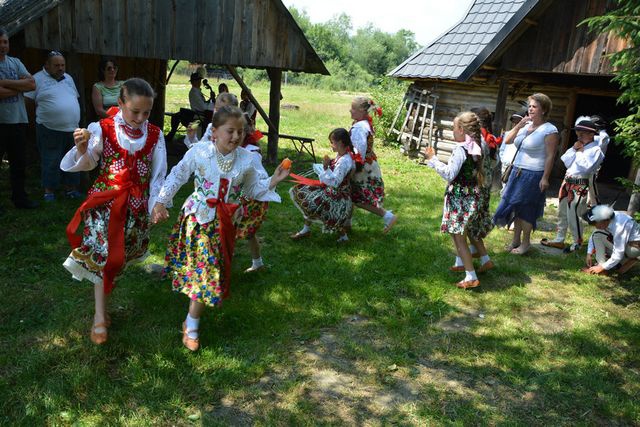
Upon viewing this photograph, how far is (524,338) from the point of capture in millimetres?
4488

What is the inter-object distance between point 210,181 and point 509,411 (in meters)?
2.60

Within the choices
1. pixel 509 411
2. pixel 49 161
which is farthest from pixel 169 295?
pixel 49 161

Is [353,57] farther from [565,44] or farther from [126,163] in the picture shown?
[126,163]

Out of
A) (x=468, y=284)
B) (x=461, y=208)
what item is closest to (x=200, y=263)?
(x=461, y=208)

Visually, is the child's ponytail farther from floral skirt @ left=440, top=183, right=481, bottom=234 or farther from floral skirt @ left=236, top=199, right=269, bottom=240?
floral skirt @ left=236, top=199, right=269, bottom=240

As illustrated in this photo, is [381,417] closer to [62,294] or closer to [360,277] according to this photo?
[360,277]

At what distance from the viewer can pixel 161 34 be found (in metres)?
8.27

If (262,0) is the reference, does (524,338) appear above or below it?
below

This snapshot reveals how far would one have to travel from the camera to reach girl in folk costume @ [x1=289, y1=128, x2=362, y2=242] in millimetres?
5918

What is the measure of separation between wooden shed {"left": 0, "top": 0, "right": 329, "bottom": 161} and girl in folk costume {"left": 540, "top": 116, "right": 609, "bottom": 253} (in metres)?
5.55

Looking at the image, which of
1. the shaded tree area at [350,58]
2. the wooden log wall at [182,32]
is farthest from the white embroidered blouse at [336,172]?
the shaded tree area at [350,58]

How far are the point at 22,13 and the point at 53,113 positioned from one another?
1.29 m

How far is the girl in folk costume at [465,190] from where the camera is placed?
196 inches

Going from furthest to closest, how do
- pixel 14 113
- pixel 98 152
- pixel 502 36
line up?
pixel 502 36 → pixel 14 113 → pixel 98 152
